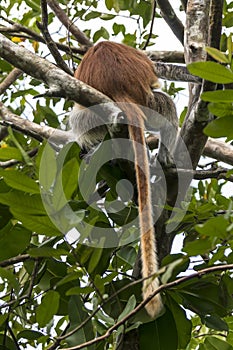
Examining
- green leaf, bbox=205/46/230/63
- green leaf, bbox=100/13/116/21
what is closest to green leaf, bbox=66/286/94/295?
green leaf, bbox=205/46/230/63

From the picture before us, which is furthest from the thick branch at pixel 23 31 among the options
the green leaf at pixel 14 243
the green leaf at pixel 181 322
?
the green leaf at pixel 181 322

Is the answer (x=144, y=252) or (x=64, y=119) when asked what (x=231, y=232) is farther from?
(x=64, y=119)

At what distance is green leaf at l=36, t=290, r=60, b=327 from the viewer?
222cm

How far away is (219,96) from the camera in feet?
6.54

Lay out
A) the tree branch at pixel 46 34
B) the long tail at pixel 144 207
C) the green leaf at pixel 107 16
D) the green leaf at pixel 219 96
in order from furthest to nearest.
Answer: the green leaf at pixel 107 16
the tree branch at pixel 46 34
the long tail at pixel 144 207
the green leaf at pixel 219 96

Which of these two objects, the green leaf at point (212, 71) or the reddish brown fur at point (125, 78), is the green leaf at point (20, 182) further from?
the reddish brown fur at point (125, 78)

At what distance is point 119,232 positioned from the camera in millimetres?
2783

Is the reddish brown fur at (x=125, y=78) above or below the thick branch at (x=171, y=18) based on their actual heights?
below

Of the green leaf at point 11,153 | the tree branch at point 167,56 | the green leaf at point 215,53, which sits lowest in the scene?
the tree branch at point 167,56

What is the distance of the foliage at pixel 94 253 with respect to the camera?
1964mm

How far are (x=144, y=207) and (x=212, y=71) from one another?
1088mm

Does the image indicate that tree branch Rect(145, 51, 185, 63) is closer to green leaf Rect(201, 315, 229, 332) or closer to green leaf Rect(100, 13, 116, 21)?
green leaf Rect(100, 13, 116, 21)

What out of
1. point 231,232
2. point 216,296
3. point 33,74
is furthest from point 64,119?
point 231,232

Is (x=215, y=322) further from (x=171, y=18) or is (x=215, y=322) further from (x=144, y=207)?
(x=171, y=18)
